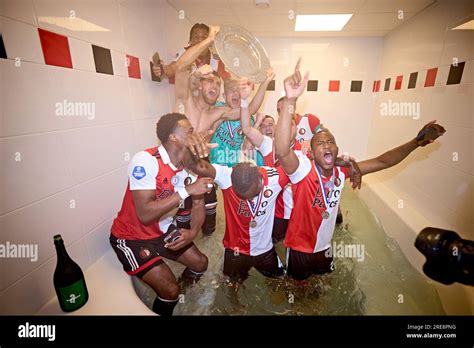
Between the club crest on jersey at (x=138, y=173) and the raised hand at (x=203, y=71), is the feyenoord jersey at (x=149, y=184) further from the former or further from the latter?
the raised hand at (x=203, y=71)

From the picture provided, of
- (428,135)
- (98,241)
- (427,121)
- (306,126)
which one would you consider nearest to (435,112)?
(427,121)

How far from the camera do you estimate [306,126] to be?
1.23 meters

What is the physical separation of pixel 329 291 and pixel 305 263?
0.22 m

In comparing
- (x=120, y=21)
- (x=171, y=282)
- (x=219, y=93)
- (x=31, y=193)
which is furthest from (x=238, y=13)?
(x=171, y=282)

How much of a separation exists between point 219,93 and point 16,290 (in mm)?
1209

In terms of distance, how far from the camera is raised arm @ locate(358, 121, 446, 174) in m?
1.01

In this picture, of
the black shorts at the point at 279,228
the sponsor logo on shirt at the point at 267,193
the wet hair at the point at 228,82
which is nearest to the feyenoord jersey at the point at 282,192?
the black shorts at the point at 279,228

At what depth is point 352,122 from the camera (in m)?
1.36

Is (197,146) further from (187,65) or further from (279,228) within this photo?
(279,228)

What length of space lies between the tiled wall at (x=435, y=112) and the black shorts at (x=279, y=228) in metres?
0.70

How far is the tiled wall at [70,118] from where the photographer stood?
2.39ft

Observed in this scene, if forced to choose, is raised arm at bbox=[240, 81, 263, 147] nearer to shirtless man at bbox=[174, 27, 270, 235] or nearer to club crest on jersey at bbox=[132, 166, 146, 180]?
shirtless man at bbox=[174, 27, 270, 235]
